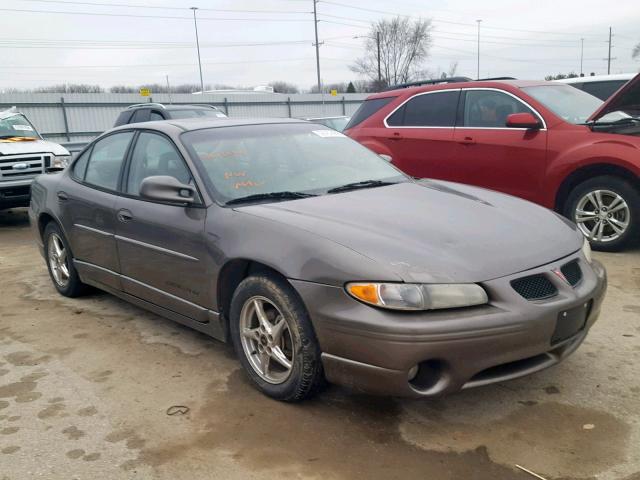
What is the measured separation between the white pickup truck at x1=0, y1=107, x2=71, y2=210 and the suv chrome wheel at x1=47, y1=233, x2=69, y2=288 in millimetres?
3444

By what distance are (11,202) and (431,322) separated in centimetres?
816

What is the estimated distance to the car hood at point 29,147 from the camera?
8953 mm

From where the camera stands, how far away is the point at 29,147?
9234mm

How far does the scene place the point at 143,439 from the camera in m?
2.83

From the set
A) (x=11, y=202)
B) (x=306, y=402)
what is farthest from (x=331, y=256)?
(x=11, y=202)

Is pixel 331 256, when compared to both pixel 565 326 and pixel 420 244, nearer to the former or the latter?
pixel 420 244

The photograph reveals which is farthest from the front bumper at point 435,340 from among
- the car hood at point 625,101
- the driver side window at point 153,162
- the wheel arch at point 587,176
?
the wheel arch at point 587,176

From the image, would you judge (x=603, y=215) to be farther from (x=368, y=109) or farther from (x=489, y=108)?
(x=368, y=109)

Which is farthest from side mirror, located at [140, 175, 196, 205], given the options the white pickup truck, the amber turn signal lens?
the white pickup truck

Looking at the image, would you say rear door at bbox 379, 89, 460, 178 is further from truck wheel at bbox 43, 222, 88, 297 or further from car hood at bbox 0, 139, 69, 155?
car hood at bbox 0, 139, 69, 155

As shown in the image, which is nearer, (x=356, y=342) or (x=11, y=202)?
(x=356, y=342)

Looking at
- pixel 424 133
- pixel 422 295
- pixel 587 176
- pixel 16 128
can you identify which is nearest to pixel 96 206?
pixel 422 295

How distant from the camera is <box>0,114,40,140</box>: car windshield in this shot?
9.62 meters

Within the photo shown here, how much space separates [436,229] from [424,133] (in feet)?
13.8
